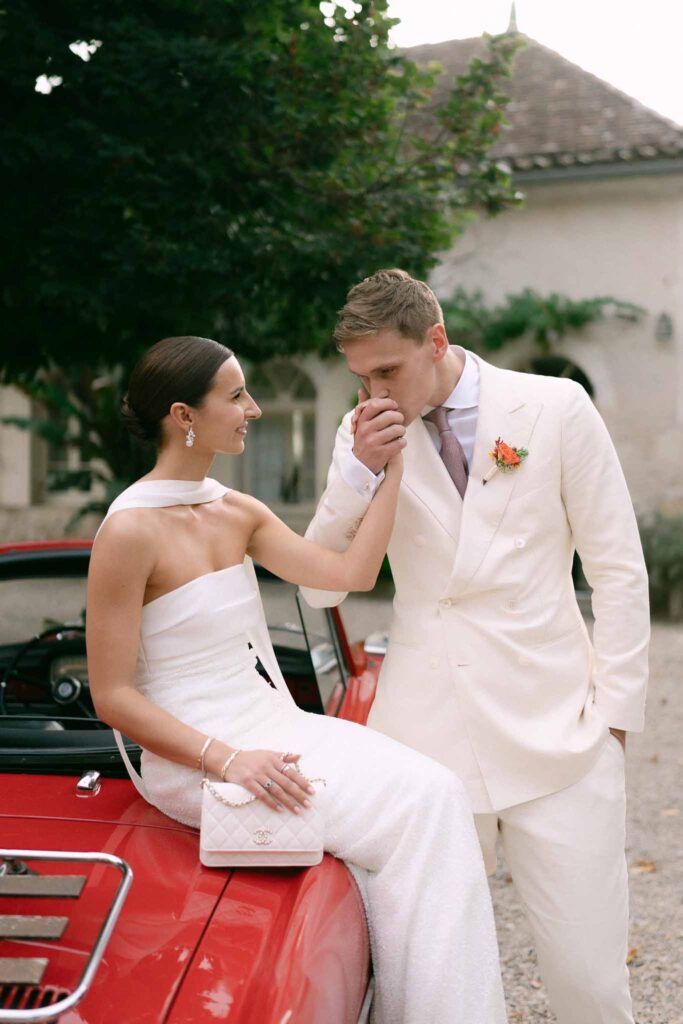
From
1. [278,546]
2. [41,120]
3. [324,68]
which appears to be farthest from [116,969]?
[324,68]

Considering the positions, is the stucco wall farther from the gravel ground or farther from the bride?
the bride

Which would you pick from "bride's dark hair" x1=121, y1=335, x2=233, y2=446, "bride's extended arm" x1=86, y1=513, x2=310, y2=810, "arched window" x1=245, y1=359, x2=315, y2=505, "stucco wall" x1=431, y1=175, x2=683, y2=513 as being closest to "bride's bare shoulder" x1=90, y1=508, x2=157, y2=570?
"bride's extended arm" x1=86, y1=513, x2=310, y2=810

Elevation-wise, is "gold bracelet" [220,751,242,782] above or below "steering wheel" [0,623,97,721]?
above

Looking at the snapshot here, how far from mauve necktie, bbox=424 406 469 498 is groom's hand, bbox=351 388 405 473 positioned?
8.9 inches

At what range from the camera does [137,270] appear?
5.61 metres

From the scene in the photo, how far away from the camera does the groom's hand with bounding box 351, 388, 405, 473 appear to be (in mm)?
2494

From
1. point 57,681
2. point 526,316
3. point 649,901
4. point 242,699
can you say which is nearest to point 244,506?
point 242,699

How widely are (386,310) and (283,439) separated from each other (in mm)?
13522

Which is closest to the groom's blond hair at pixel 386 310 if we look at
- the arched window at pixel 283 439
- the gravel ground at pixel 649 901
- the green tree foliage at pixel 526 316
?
the gravel ground at pixel 649 901

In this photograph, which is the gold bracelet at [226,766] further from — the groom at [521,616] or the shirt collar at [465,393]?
the shirt collar at [465,393]

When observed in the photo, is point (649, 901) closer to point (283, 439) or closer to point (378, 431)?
point (378, 431)

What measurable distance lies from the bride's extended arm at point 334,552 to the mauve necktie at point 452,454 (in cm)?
19

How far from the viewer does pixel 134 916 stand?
189cm

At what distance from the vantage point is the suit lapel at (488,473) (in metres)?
2.56
